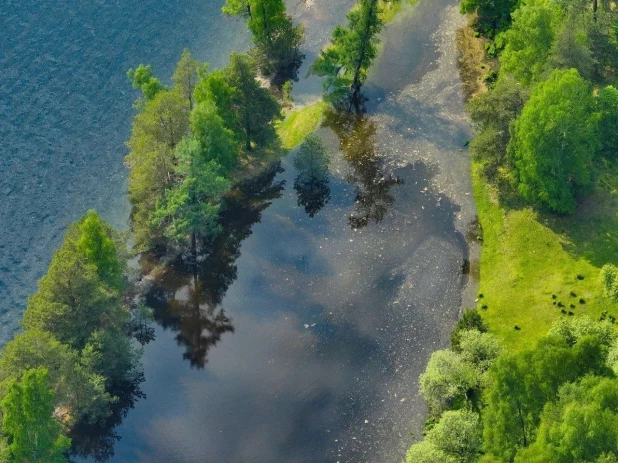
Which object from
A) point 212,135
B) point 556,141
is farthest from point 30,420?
point 556,141

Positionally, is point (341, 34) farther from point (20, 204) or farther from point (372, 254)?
point (20, 204)

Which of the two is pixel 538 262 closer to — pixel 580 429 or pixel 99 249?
pixel 580 429

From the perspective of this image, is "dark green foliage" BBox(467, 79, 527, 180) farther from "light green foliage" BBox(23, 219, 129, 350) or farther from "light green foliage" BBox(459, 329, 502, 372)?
→ "light green foliage" BBox(23, 219, 129, 350)

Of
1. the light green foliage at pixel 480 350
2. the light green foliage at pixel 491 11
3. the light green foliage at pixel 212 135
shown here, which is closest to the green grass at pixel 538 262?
the light green foliage at pixel 480 350

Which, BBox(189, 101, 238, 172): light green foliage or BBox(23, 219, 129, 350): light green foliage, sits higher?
BBox(189, 101, 238, 172): light green foliage

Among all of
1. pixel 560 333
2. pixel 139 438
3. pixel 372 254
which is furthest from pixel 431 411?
pixel 139 438

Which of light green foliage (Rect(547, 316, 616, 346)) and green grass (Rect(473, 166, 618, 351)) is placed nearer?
light green foliage (Rect(547, 316, 616, 346))

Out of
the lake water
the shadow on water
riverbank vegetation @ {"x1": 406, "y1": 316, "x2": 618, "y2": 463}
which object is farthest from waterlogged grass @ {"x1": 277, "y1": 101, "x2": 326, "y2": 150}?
riverbank vegetation @ {"x1": 406, "y1": 316, "x2": 618, "y2": 463}
